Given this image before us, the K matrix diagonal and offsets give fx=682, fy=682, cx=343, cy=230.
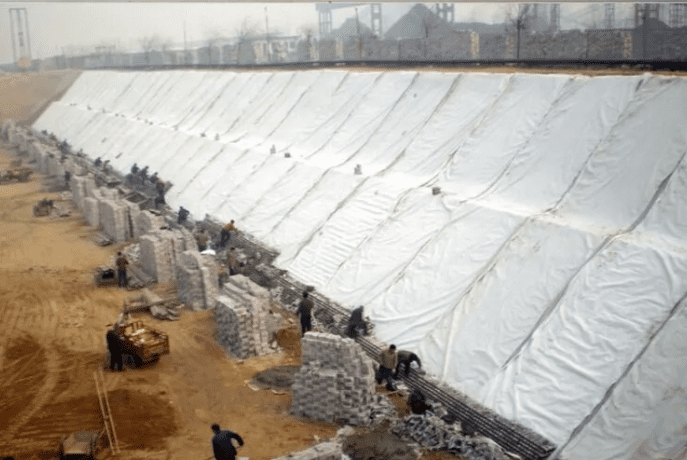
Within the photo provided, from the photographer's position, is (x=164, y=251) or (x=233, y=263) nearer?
(x=233, y=263)

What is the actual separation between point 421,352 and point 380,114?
10378mm

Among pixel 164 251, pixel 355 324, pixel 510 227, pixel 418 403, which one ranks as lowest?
pixel 418 403

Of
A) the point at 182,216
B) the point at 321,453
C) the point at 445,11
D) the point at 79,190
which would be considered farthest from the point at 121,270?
the point at 445,11

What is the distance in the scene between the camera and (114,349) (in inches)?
516

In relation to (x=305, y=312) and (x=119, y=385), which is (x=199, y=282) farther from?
(x=119, y=385)

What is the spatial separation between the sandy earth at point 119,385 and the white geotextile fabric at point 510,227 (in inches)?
80.5

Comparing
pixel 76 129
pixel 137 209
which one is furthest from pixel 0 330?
pixel 76 129

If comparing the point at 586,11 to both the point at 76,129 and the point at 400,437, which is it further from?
the point at 400,437

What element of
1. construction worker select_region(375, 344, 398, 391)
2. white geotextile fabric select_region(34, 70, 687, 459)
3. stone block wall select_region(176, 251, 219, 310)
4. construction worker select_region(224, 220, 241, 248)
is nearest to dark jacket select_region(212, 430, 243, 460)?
construction worker select_region(375, 344, 398, 391)

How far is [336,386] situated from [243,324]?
3252mm

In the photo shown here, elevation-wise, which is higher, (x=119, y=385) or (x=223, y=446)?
(x=223, y=446)

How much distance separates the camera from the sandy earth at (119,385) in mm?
10758

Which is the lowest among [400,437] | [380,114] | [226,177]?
[400,437]

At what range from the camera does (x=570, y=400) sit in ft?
32.2
